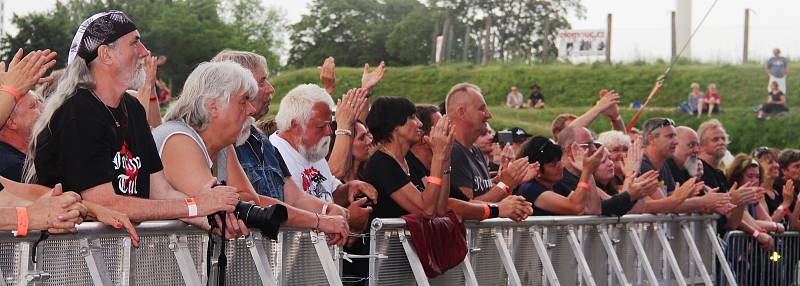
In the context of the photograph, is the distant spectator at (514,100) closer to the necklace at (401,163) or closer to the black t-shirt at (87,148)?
the necklace at (401,163)

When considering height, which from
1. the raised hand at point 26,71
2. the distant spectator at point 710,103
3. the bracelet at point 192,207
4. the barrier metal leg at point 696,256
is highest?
the raised hand at point 26,71

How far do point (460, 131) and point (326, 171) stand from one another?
157 cm

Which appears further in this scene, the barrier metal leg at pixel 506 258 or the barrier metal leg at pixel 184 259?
the barrier metal leg at pixel 506 258

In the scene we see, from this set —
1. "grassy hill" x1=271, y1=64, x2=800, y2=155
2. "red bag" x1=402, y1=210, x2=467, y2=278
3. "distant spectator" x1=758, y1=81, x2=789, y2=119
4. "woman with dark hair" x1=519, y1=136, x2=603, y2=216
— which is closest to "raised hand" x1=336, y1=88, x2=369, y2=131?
"red bag" x1=402, y1=210, x2=467, y2=278

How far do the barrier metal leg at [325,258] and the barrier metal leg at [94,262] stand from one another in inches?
60.3

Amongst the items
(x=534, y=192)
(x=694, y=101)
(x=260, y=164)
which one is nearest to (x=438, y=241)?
(x=260, y=164)

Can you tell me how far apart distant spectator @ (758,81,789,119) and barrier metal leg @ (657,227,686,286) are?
3818cm

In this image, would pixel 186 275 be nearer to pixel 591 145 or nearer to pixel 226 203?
pixel 226 203

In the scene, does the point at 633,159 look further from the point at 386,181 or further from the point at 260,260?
the point at 260,260

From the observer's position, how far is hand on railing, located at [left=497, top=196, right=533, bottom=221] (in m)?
9.09

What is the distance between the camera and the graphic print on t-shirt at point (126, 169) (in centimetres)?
601

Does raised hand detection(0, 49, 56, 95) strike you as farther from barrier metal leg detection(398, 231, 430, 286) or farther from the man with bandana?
barrier metal leg detection(398, 231, 430, 286)

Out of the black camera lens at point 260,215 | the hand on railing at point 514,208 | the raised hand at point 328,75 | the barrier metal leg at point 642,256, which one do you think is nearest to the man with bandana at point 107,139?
the black camera lens at point 260,215

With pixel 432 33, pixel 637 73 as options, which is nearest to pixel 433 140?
pixel 637 73
